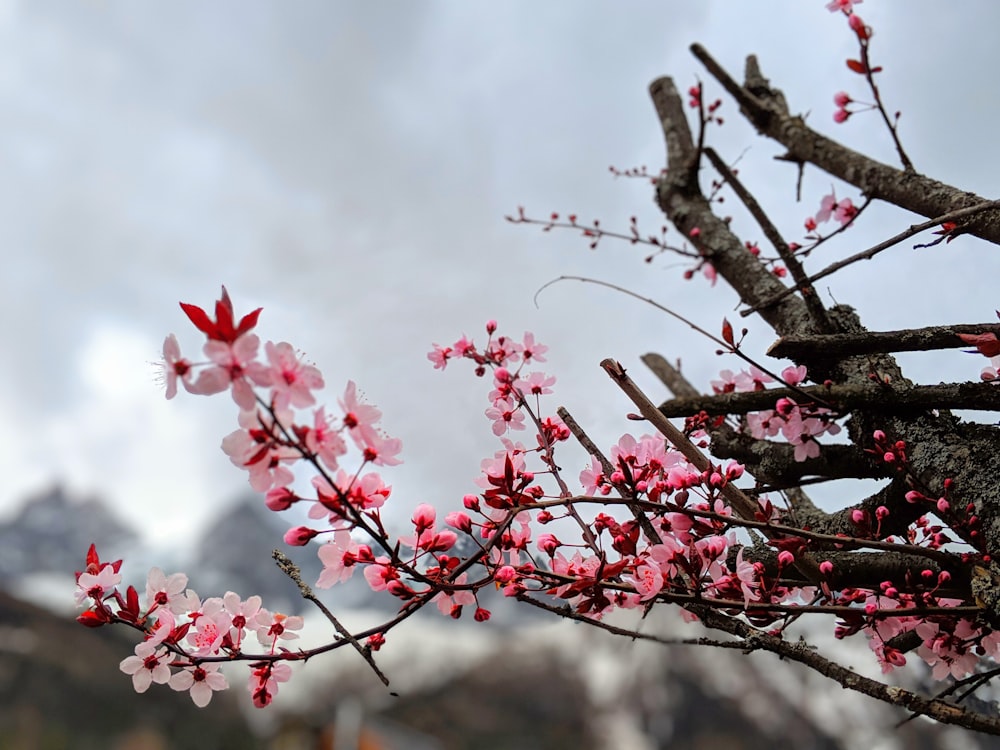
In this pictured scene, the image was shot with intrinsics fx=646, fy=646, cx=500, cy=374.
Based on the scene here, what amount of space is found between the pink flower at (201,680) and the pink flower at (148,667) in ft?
0.07

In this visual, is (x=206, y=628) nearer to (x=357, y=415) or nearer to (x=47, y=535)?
(x=357, y=415)

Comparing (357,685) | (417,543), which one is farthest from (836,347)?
Result: (357,685)

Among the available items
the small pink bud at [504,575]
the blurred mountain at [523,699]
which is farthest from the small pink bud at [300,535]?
the blurred mountain at [523,699]

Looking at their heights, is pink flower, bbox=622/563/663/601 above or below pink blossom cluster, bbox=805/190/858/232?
below

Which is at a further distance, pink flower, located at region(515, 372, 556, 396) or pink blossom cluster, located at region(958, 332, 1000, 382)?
pink flower, located at region(515, 372, 556, 396)

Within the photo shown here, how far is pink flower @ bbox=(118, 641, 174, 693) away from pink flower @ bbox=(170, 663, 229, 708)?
20 millimetres

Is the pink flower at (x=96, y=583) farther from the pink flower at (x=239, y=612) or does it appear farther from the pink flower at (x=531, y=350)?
the pink flower at (x=531, y=350)

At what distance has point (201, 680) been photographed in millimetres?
772

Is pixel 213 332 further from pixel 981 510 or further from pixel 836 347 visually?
pixel 981 510

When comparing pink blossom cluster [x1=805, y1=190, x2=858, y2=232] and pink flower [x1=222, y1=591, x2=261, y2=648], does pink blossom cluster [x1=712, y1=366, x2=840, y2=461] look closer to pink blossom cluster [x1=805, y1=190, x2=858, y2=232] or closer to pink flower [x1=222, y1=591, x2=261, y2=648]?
pink blossom cluster [x1=805, y1=190, x2=858, y2=232]

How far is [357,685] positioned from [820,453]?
7.45 meters

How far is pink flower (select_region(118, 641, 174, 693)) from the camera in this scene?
0.73 metres

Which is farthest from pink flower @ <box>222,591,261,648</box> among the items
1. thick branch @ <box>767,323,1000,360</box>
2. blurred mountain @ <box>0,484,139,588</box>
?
blurred mountain @ <box>0,484,139,588</box>

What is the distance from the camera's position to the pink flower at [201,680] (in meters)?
0.76
